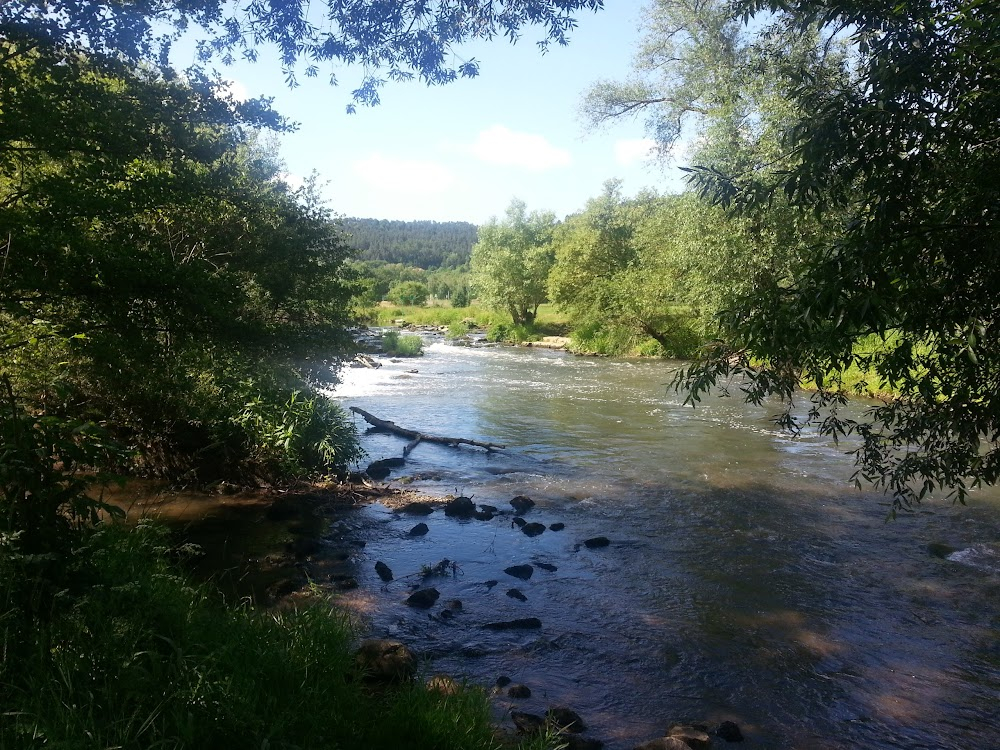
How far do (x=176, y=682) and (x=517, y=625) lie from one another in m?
4.67

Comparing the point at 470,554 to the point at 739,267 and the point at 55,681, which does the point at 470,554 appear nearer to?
the point at 55,681

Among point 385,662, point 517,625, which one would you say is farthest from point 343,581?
point 385,662

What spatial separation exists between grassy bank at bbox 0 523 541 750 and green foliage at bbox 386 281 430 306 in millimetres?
98591

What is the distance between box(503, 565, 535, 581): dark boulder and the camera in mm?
9632

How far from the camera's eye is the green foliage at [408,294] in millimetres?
105188

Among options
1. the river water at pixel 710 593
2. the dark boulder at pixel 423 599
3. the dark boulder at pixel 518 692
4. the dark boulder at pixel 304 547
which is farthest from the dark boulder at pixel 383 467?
the dark boulder at pixel 518 692

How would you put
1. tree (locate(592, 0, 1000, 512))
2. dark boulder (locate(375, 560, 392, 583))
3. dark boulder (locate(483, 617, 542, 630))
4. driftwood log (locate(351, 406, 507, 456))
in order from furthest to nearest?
driftwood log (locate(351, 406, 507, 456)) < dark boulder (locate(375, 560, 392, 583)) < dark boulder (locate(483, 617, 542, 630)) < tree (locate(592, 0, 1000, 512))

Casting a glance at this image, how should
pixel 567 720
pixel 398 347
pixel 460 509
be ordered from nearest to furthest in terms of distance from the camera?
pixel 567 720 → pixel 460 509 → pixel 398 347

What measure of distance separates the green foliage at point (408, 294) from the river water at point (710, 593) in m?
88.8

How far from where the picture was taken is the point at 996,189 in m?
4.33

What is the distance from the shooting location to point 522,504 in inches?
504

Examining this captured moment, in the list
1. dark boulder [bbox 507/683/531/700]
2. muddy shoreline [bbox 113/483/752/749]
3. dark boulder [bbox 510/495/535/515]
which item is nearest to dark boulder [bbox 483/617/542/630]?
muddy shoreline [bbox 113/483/752/749]

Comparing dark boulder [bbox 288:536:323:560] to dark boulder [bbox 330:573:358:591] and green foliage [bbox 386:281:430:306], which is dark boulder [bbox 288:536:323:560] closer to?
dark boulder [bbox 330:573:358:591]

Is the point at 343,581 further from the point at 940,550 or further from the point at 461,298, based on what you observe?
the point at 461,298
